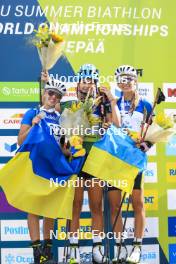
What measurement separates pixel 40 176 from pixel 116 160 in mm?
600

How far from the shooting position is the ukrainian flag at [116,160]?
3857mm

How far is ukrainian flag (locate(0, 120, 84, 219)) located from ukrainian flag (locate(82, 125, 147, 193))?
0.14 m

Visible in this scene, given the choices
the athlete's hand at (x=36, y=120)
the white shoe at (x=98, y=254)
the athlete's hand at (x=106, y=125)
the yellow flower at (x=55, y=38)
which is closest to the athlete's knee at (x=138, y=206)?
the white shoe at (x=98, y=254)

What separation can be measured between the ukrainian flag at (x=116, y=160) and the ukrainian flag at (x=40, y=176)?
0.14 metres

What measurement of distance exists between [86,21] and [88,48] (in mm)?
248

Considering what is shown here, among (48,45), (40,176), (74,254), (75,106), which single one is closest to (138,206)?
(74,254)

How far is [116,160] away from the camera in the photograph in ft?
12.8

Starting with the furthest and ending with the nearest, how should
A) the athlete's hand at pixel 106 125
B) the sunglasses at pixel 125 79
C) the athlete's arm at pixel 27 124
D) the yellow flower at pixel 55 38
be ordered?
1. the sunglasses at pixel 125 79
2. the athlete's hand at pixel 106 125
3. the athlete's arm at pixel 27 124
4. the yellow flower at pixel 55 38

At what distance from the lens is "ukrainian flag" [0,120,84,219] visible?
3.86m

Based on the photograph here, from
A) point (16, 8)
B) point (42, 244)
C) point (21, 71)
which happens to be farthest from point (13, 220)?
point (16, 8)

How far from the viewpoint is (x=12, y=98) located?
457cm

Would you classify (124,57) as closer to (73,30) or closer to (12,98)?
(73,30)

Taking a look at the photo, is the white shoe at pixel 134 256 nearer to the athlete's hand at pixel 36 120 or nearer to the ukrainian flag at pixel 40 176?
the ukrainian flag at pixel 40 176

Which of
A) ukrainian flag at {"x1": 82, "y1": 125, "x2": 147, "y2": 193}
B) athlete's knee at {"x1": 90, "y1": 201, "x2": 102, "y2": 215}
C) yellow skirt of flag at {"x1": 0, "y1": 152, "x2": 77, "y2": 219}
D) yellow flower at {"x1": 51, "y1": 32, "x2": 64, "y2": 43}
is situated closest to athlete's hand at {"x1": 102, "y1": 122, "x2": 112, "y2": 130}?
ukrainian flag at {"x1": 82, "y1": 125, "x2": 147, "y2": 193}
